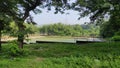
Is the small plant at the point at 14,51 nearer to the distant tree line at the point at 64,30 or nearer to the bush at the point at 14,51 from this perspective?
the bush at the point at 14,51

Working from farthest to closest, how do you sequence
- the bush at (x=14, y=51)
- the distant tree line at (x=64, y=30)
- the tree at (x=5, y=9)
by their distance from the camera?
the distant tree line at (x=64, y=30) < the tree at (x=5, y=9) < the bush at (x=14, y=51)

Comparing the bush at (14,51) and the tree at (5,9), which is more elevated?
the tree at (5,9)

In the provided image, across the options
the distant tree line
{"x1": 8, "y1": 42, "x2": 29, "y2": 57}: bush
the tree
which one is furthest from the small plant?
the distant tree line

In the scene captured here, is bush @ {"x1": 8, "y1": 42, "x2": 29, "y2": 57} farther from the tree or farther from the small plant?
the tree

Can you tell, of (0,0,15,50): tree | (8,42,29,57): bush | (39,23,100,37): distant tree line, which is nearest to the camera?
(8,42,29,57): bush

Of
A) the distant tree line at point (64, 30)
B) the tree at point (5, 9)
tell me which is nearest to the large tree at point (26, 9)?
the tree at point (5, 9)

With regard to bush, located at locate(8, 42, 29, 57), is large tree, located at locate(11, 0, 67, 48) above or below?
above

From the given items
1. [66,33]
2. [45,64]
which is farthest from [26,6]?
[66,33]

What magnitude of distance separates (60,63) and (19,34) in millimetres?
5661

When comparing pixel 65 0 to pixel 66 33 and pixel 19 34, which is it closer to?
pixel 19 34

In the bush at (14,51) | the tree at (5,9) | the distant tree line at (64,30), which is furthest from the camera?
the distant tree line at (64,30)

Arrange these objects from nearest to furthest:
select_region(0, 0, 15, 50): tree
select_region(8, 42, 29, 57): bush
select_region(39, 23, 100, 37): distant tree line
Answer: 1. select_region(8, 42, 29, 57): bush
2. select_region(0, 0, 15, 50): tree
3. select_region(39, 23, 100, 37): distant tree line

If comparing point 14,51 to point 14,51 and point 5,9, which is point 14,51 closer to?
point 14,51

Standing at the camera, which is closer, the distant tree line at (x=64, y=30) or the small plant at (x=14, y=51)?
the small plant at (x=14, y=51)
